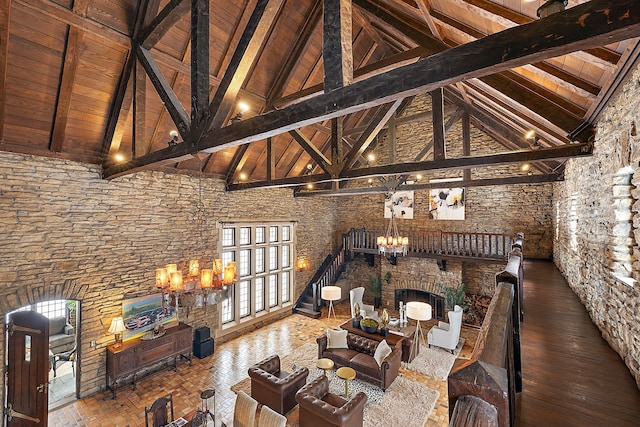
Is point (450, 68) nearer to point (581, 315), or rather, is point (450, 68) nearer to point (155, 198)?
point (581, 315)

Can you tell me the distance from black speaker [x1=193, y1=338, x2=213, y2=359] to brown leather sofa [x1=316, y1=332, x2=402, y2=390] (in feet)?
9.92

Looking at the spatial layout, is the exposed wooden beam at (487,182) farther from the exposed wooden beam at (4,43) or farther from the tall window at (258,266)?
the exposed wooden beam at (4,43)

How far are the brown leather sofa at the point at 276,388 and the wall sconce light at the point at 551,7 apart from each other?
5818mm

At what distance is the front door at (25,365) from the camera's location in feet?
15.9

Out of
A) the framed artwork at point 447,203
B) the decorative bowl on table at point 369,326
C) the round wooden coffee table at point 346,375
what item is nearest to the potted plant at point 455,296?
the framed artwork at point 447,203

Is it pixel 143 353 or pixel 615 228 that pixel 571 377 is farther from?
pixel 143 353

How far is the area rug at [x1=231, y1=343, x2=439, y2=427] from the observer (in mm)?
5090

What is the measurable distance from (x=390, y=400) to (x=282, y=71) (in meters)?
7.64

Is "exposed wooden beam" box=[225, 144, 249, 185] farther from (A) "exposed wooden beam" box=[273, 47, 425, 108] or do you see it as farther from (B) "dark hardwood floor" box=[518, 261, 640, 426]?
(B) "dark hardwood floor" box=[518, 261, 640, 426]

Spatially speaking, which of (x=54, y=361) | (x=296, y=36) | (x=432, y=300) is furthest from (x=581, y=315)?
(x=54, y=361)

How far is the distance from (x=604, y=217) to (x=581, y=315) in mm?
1290

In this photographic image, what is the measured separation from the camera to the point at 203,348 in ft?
24.1

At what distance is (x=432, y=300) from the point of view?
1079cm

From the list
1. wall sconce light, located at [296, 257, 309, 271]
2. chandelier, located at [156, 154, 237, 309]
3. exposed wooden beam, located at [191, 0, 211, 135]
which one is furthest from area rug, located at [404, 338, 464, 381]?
exposed wooden beam, located at [191, 0, 211, 135]
